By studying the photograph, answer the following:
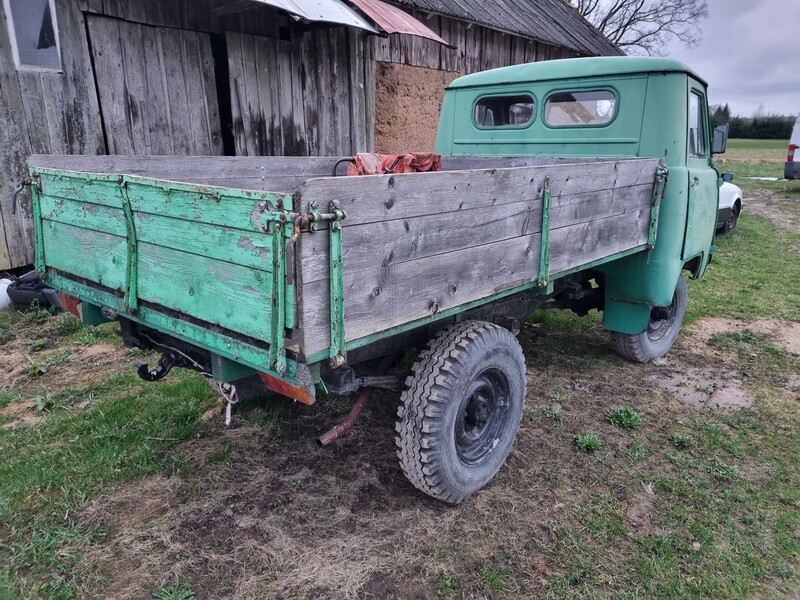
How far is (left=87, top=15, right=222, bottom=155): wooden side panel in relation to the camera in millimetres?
5625

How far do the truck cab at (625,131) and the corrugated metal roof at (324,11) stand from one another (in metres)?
1.54

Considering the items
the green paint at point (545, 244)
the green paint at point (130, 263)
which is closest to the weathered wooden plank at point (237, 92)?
the green paint at point (130, 263)

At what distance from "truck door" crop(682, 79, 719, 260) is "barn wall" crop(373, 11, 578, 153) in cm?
487

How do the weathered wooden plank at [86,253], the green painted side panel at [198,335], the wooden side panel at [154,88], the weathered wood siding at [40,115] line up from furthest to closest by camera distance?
the wooden side panel at [154,88], the weathered wood siding at [40,115], the weathered wooden plank at [86,253], the green painted side panel at [198,335]

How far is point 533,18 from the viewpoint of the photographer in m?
11.9

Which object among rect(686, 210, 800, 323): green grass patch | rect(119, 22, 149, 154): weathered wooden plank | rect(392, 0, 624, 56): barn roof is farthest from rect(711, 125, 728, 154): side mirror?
rect(119, 22, 149, 154): weathered wooden plank

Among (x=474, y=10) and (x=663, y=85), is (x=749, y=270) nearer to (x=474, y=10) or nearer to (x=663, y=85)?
(x=663, y=85)

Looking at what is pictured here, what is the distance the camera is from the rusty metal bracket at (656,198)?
3904 millimetres

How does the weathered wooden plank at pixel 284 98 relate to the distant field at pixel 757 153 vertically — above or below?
above

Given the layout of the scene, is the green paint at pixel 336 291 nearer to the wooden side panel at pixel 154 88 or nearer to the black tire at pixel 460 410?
the black tire at pixel 460 410

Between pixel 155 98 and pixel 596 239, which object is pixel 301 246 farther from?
pixel 155 98

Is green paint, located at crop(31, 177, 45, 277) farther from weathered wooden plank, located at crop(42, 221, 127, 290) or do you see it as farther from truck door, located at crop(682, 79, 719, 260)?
truck door, located at crop(682, 79, 719, 260)

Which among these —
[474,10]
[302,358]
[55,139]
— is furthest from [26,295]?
[474,10]

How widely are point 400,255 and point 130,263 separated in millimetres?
1205
